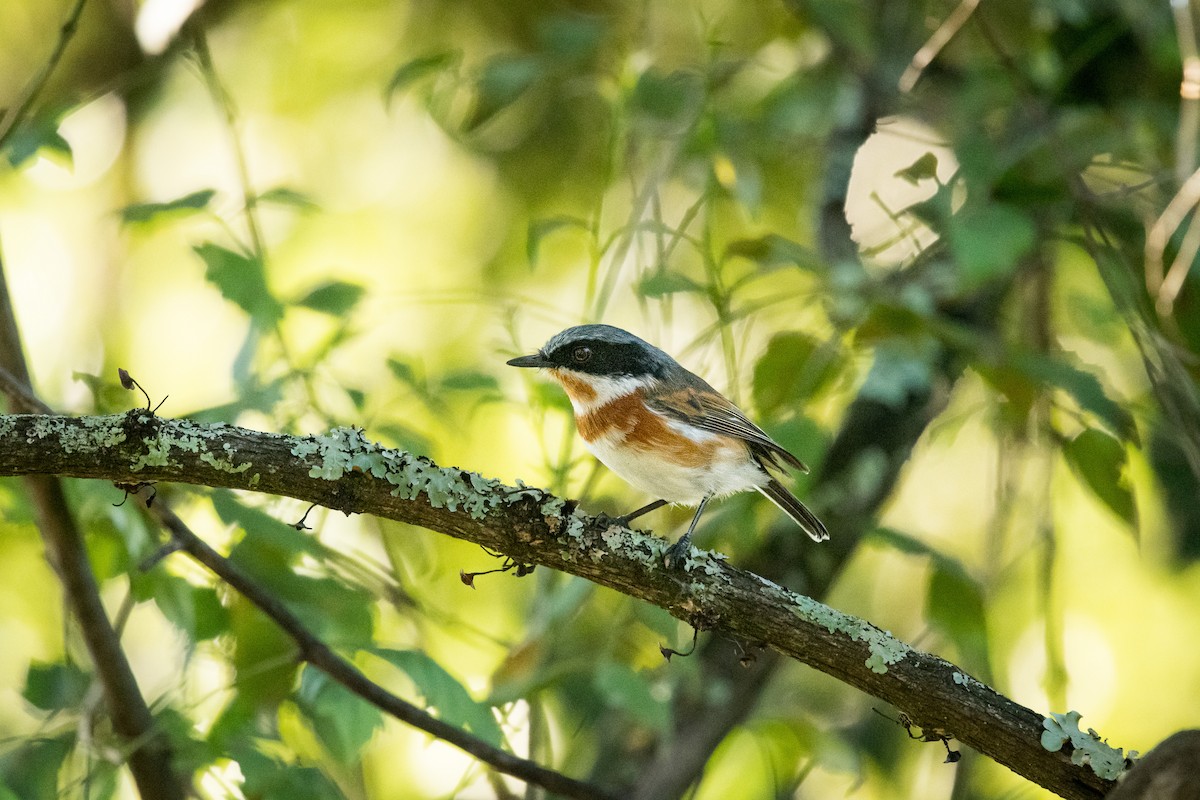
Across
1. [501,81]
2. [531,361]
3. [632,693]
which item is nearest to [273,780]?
[632,693]

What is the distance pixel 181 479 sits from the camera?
262 cm

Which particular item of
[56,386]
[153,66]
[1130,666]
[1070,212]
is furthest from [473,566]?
[1130,666]

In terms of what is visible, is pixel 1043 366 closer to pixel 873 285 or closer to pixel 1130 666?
pixel 873 285

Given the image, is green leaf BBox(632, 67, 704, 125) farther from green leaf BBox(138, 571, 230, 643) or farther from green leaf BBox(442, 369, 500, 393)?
green leaf BBox(138, 571, 230, 643)

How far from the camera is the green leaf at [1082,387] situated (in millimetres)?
3422

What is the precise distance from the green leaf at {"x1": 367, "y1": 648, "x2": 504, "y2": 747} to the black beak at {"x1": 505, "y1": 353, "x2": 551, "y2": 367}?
1.22 metres

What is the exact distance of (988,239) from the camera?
3367mm

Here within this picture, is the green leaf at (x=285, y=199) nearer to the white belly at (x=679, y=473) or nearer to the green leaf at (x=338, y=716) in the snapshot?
the white belly at (x=679, y=473)

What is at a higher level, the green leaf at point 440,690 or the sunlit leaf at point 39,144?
the sunlit leaf at point 39,144

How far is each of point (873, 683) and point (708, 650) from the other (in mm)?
1968

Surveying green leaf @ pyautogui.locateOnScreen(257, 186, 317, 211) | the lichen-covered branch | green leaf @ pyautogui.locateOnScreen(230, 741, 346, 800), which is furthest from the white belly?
green leaf @ pyautogui.locateOnScreen(230, 741, 346, 800)

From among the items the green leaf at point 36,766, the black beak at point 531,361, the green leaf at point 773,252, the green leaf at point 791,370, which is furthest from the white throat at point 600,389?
the green leaf at point 36,766

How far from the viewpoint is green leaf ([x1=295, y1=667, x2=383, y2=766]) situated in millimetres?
3092

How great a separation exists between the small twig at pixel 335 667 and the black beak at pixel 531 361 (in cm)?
117
